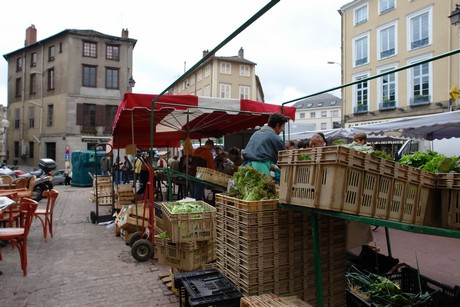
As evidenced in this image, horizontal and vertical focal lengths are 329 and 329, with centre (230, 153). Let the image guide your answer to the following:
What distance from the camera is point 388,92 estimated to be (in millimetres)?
23844

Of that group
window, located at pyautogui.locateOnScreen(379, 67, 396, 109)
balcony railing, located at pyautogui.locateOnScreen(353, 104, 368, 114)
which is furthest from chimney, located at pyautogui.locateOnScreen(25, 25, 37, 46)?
window, located at pyautogui.locateOnScreen(379, 67, 396, 109)

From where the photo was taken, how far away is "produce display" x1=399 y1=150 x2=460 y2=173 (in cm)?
247

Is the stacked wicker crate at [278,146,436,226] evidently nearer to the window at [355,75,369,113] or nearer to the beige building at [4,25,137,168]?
the window at [355,75,369,113]

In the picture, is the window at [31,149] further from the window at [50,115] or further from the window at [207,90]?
the window at [207,90]

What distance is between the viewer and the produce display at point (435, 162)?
2.47 m

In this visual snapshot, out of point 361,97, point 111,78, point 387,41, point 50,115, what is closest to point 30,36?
point 50,115

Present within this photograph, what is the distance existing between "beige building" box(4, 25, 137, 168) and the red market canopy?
2100cm

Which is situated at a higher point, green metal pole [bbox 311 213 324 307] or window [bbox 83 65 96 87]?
window [bbox 83 65 96 87]

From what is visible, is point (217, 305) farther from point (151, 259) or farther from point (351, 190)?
point (151, 259)

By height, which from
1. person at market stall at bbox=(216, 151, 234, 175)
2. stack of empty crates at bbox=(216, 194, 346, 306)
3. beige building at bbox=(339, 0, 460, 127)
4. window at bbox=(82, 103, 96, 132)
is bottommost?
stack of empty crates at bbox=(216, 194, 346, 306)

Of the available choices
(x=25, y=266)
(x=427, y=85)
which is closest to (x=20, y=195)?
(x=25, y=266)

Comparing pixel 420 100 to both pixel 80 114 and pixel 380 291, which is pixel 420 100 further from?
pixel 80 114

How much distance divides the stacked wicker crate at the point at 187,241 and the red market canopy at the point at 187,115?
2226 mm

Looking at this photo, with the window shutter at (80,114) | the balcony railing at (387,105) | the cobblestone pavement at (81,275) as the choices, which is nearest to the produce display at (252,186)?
the cobblestone pavement at (81,275)
